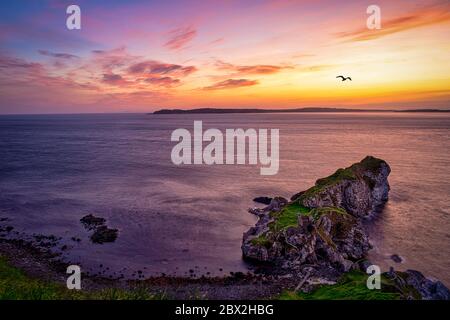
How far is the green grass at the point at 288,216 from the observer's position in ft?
107

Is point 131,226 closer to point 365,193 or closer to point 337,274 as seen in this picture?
point 337,274

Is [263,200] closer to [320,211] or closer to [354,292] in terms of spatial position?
[320,211]

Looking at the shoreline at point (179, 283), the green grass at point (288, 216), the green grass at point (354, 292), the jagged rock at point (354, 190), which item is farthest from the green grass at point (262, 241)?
the green grass at point (354, 292)

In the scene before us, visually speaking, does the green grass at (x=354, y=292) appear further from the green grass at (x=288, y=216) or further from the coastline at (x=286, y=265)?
the green grass at (x=288, y=216)

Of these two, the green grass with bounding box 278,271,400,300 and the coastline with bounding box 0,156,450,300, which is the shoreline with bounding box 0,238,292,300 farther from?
the green grass with bounding box 278,271,400,300

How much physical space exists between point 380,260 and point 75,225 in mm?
34500

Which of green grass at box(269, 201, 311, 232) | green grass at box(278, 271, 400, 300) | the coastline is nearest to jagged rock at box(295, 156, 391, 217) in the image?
the coastline

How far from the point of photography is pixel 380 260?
31.6m

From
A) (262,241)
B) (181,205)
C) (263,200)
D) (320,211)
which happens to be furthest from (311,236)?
(181,205)

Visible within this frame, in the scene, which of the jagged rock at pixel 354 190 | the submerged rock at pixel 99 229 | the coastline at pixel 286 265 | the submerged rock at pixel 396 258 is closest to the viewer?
the coastline at pixel 286 265

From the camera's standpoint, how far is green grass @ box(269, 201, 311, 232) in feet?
107

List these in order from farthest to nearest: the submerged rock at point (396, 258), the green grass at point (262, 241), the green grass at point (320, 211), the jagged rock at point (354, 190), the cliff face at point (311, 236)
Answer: the jagged rock at point (354, 190) → the green grass at point (320, 211) → the submerged rock at point (396, 258) → the green grass at point (262, 241) → the cliff face at point (311, 236)

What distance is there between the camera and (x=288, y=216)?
34688mm
